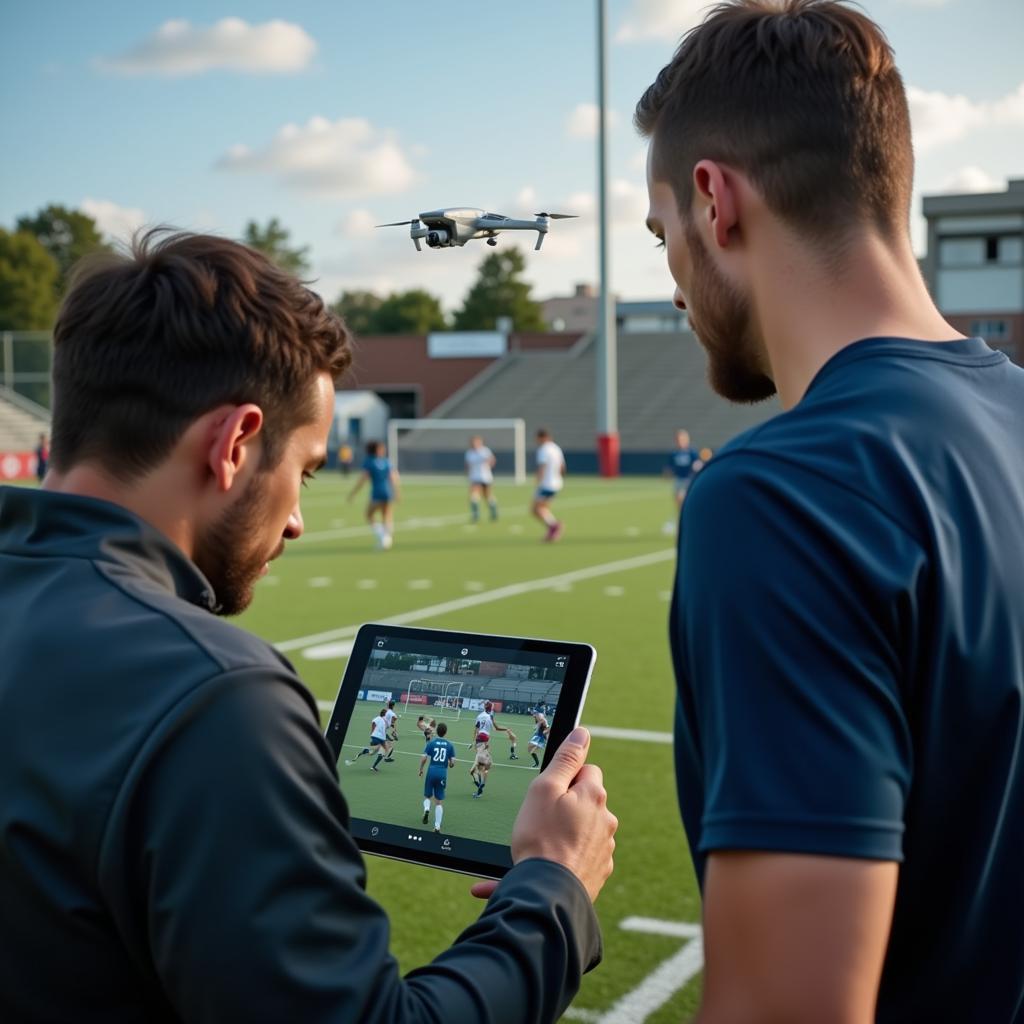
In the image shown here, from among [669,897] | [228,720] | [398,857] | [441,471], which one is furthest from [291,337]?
[441,471]

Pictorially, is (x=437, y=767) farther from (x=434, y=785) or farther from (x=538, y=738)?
(x=538, y=738)

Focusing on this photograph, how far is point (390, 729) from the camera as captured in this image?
81.5 inches

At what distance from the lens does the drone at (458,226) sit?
190 centimetres

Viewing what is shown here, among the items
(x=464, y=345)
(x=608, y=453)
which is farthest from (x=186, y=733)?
(x=464, y=345)

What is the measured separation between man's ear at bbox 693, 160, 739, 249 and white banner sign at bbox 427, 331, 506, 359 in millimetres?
59556

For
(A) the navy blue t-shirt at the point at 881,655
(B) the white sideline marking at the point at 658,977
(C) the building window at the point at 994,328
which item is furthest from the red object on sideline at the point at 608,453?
(A) the navy blue t-shirt at the point at 881,655

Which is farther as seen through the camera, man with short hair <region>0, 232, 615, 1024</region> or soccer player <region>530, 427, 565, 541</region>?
soccer player <region>530, 427, 565, 541</region>

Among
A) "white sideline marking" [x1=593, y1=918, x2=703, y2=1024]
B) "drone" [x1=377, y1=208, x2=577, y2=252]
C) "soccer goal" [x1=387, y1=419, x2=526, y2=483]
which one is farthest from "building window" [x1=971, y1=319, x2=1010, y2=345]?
"drone" [x1=377, y1=208, x2=577, y2=252]

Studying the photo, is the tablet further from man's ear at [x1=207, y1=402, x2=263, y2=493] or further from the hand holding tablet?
man's ear at [x1=207, y1=402, x2=263, y2=493]

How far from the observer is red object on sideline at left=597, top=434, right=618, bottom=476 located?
38750 millimetres

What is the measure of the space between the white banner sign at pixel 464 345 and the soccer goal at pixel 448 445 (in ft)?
19.8

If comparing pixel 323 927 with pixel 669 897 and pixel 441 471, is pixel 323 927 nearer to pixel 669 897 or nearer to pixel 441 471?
pixel 669 897

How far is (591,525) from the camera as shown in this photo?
2319 centimetres

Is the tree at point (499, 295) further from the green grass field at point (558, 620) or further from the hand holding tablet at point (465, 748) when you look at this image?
the hand holding tablet at point (465, 748)
